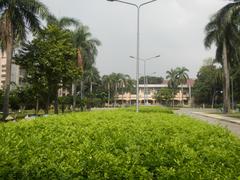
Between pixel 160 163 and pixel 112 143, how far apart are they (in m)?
1.09

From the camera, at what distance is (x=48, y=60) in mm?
31906

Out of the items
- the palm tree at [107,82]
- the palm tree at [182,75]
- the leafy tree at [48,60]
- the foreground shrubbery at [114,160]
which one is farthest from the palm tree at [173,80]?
the foreground shrubbery at [114,160]

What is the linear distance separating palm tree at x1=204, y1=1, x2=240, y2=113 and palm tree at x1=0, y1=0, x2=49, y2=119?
2426 cm

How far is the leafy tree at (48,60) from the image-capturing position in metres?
31.9

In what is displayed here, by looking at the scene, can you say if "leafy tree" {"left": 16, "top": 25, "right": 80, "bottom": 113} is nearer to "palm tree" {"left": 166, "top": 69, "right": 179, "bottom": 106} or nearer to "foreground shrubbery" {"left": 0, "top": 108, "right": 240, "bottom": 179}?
"foreground shrubbery" {"left": 0, "top": 108, "right": 240, "bottom": 179}

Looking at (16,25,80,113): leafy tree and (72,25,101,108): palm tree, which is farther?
(72,25,101,108): palm tree

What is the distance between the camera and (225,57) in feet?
169

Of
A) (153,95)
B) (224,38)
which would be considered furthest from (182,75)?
(224,38)

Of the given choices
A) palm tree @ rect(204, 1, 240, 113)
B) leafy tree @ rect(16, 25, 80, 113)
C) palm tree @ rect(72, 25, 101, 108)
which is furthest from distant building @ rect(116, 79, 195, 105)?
leafy tree @ rect(16, 25, 80, 113)

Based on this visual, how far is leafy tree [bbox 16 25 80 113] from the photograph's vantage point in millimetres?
31922

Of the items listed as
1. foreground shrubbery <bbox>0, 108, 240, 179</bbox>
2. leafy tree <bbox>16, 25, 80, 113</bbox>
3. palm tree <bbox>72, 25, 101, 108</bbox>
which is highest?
palm tree <bbox>72, 25, 101, 108</bbox>

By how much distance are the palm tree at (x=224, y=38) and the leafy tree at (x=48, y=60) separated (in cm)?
2070

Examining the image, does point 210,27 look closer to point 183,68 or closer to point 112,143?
point 112,143

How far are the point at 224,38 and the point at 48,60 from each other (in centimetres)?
2824
